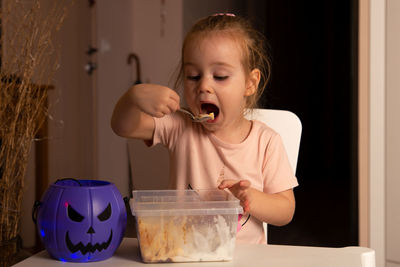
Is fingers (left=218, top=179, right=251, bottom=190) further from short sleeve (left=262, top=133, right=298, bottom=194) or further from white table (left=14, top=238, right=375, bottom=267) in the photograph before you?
short sleeve (left=262, top=133, right=298, bottom=194)

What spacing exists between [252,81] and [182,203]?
558mm

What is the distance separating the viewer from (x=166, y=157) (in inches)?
51.0

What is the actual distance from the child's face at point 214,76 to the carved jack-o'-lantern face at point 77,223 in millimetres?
404

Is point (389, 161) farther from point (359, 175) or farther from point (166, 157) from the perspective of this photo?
point (166, 157)

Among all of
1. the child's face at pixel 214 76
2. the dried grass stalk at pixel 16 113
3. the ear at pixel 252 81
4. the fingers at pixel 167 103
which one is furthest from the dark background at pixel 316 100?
the fingers at pixel 167 103

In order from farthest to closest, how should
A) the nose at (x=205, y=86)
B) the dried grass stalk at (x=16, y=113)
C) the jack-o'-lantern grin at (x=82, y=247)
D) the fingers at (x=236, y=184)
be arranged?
the dried grass stalk at (x=16, y=113)
the nose at (x=205, y=86)
the fingers at (x=236, y=184)
the jack-o'-lantern grin at (x=82, y=247)

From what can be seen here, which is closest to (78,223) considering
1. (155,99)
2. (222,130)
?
(155,99)

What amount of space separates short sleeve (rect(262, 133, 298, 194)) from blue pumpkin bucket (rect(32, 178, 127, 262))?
48 centimetres

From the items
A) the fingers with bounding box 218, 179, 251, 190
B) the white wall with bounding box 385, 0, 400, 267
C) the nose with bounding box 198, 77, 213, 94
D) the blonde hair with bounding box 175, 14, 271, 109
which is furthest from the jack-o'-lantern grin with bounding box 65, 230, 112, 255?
the white wall with bounding box 385, 0, 400, 267

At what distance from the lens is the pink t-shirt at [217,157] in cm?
110

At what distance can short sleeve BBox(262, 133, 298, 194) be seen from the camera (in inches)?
42.1

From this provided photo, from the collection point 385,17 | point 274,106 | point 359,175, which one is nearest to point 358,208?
point 359,175

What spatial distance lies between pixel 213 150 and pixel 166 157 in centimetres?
21

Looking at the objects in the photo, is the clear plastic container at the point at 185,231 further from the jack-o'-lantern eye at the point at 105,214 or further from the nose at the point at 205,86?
the nose at the point at 205,86
